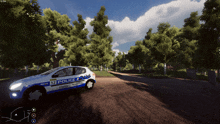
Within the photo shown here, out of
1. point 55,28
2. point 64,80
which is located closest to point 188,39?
point 64,80

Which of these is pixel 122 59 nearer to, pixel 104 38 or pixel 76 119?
pixel 104 38

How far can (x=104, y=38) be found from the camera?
1827 cm

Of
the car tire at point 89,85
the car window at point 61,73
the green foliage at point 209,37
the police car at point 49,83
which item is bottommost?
the car tire at point 89,85

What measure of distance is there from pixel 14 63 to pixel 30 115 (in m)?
15.3

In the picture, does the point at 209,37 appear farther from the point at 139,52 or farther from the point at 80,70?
the point at 80,70

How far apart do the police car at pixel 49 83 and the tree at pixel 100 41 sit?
1162 cm

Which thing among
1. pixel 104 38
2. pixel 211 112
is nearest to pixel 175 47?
pixel 104 38

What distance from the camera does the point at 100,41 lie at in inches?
693

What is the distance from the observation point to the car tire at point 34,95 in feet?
A: 12.4

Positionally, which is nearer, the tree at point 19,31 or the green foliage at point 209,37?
the tree at point 19,31

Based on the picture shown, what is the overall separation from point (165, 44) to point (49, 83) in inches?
696

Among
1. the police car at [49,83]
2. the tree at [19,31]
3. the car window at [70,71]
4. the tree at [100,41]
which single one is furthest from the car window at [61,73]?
the tree at [100,41]

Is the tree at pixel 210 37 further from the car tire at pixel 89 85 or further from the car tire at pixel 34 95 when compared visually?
the car tire at pixel 34 95

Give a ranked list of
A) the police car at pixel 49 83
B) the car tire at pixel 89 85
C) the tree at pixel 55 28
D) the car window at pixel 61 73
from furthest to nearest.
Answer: the tree at pixel 55 28 → the car tire at pixel 89 85 → the car window at pixel 61 73 → the police car at pixel 49 83
